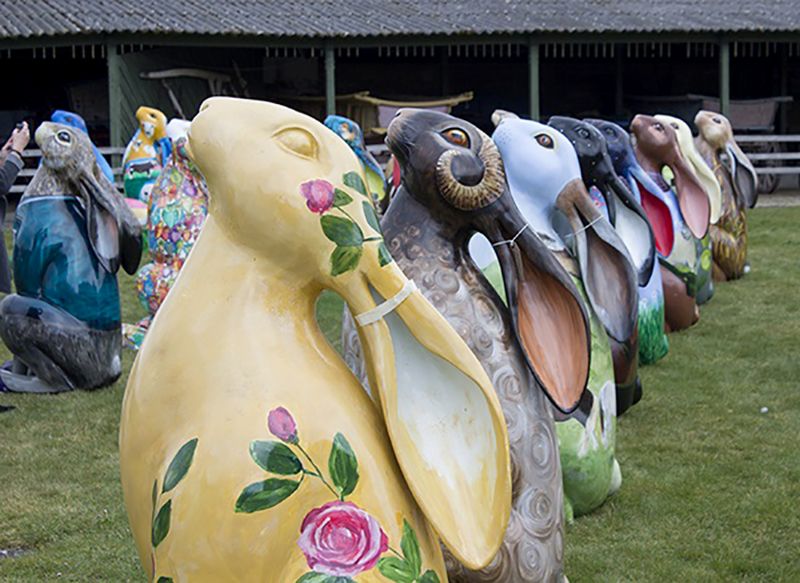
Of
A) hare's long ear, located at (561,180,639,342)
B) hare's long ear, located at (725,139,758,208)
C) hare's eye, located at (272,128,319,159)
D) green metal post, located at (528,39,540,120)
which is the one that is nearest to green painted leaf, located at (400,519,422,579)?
hare's eye, located at (272,128,319,159)

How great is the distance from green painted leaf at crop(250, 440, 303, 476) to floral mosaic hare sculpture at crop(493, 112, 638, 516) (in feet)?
6.04

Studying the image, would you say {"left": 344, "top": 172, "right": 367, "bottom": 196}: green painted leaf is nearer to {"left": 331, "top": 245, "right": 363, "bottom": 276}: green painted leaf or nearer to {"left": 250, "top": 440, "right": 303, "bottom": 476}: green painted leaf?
{"left": 331, "top": 245, "right": 363, "bottom": 276}: green painted leaf

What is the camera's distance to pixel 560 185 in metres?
3.84

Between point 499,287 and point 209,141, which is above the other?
point 209,141

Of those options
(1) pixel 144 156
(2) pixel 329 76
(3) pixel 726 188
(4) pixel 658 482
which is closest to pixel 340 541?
(4) pixel 658 482

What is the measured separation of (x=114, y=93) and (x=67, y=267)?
10617 millimetres

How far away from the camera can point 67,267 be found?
568 centimetres

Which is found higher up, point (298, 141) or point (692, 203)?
point (298, 141)

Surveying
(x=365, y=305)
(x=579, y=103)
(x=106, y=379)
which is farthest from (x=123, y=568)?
(x=579, y=103)

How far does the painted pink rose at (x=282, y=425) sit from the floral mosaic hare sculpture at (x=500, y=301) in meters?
0.86

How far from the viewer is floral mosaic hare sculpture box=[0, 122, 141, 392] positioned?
5.61m

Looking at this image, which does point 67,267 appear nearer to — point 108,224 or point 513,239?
point 108,224

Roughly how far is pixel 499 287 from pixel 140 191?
751 cm

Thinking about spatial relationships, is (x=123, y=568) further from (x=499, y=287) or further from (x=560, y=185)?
(x=560, y=185)
